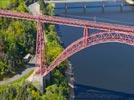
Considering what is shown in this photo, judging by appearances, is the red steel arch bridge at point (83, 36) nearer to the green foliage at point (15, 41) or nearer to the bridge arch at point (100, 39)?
the bridge arch at point (100, 39)

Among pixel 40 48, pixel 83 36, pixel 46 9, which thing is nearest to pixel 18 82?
pixel 40 48

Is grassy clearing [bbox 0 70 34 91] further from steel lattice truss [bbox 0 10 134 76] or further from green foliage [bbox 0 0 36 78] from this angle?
green foliage [bbox 0 0 36 78]

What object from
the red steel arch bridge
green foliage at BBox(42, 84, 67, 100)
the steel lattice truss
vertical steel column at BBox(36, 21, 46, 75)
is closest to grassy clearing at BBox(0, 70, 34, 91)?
the red steel arch bridge

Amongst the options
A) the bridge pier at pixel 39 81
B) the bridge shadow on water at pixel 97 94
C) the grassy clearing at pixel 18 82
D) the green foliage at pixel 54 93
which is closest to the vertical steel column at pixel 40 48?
the bridge pier at pixel 39 81

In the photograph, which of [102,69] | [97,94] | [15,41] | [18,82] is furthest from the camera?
[15,41]

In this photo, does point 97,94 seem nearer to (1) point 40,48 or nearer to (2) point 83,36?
(2) point 83,36

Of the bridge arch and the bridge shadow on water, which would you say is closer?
the bridge arch
